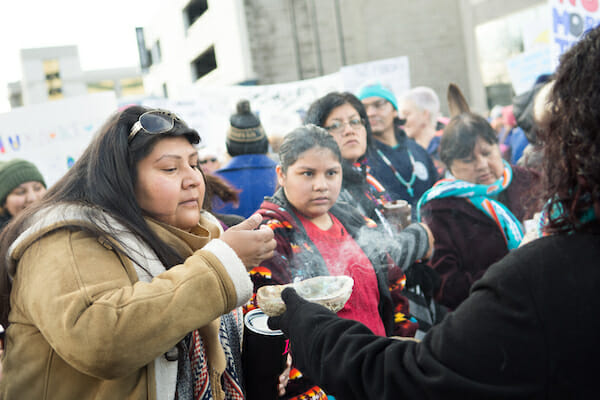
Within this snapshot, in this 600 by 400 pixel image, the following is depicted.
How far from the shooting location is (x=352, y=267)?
2.07m

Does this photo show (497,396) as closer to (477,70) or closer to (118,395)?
(118,395)

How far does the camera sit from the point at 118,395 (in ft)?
4.03

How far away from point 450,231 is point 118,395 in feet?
6.34

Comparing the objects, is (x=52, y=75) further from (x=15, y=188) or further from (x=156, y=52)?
(x=15, y=188)

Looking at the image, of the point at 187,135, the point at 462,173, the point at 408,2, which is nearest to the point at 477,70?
the point at 408,2

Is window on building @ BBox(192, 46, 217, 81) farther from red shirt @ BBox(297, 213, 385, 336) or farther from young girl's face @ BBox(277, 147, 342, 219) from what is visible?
red shirt @ BBox(297, 213, 385, 336)

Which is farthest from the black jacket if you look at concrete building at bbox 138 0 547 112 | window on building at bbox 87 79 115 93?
window on building at bbox 87 79 115 93

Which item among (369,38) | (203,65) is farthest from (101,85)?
(369,38)

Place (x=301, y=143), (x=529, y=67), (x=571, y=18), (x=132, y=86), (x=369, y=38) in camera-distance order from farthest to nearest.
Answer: (x=132, y=86) < (x=369, y=38) < (x=529, y=67) < (x=571, y=18) < (x=301, y=143)

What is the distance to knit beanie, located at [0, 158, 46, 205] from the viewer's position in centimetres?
322

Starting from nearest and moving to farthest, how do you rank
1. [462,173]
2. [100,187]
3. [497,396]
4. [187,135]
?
1. [497,396]
2. [100,187]
3. [187,135]
4. [462,173]

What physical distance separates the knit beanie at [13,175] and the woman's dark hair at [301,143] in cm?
211

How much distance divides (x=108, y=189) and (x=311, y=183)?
90cm

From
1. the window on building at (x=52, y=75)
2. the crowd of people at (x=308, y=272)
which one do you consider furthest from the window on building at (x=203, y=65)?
the crowd of people at (x=308, y=272)
